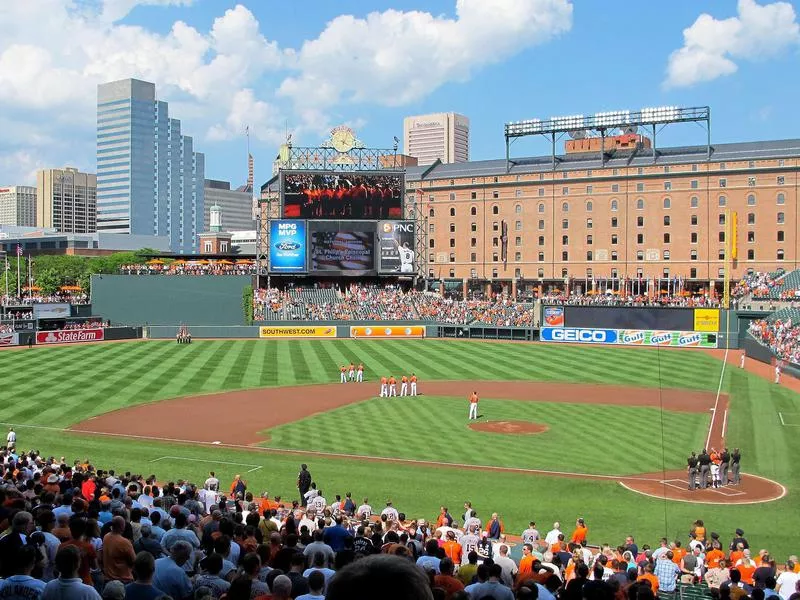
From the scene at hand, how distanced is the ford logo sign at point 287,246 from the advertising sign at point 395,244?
8.06 meters

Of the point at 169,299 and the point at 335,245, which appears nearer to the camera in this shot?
the point at 169,299

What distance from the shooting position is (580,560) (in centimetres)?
1254

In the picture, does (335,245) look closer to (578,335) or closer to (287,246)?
(287,246)

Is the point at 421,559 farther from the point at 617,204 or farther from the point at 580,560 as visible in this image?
the point at 617,204

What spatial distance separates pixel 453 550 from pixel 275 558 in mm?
4946

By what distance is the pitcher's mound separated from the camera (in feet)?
105

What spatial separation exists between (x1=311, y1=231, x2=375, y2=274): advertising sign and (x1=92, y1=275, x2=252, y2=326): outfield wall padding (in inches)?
280

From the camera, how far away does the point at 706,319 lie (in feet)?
214

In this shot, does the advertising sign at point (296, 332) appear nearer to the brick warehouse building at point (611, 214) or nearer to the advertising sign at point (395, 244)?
the advertising sign at point (395, 244)


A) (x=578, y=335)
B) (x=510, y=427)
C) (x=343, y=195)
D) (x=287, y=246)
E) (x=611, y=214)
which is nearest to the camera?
(x=510, y=427)

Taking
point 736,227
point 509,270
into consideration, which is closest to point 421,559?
point 736,227

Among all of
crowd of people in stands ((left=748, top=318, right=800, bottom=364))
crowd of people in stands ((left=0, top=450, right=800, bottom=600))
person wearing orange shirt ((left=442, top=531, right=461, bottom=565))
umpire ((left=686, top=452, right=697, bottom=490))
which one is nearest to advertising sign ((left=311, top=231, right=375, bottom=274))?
crowd of people in stands ((left=748, top=318, right=800, bottom=364))

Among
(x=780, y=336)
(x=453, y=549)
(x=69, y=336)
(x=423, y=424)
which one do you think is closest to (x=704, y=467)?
(x=423, y=424)

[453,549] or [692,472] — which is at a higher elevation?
[453,549]
